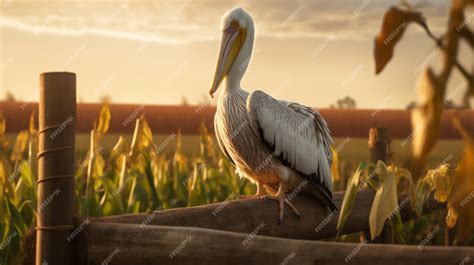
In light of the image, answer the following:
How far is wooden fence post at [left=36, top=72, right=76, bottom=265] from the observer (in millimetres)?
2301

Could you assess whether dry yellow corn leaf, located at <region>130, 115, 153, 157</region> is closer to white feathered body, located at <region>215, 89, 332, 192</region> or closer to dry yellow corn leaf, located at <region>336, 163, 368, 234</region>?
white feathered body, located at <region>215, 89, 332, 192</region>

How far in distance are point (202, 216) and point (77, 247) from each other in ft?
2.08

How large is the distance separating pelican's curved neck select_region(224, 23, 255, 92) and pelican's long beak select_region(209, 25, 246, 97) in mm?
22

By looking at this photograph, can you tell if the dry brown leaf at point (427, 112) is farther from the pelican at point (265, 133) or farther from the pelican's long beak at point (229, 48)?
the pelican's long beak at point (229, 48)

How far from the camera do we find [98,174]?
173 inches

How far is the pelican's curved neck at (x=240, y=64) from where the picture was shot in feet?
11.9

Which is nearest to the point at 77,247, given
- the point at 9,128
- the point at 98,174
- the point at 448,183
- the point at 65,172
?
the point at 65,172

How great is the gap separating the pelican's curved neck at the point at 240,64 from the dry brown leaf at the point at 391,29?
3.26m

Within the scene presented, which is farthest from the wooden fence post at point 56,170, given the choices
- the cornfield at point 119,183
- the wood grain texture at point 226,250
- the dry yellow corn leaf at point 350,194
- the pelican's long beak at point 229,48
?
the pelican's long beak at point 229,48

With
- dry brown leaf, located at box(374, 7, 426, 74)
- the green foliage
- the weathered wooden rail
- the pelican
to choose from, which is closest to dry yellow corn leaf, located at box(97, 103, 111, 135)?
the green foliage

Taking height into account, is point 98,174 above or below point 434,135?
below

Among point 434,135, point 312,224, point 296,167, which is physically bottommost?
point 312,224

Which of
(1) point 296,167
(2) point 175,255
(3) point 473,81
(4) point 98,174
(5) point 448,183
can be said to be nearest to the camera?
(3) point 473,81

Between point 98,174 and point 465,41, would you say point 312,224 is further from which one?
point 465,41
